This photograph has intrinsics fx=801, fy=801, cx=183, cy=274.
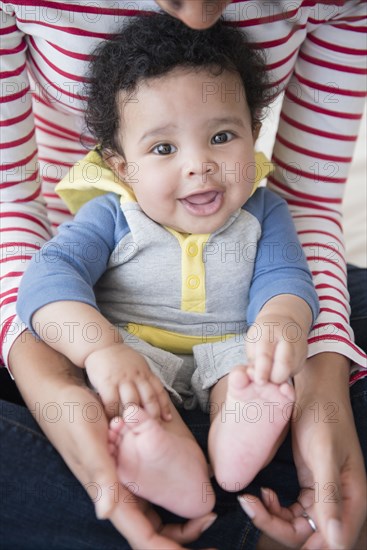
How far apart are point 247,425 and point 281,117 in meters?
0.47

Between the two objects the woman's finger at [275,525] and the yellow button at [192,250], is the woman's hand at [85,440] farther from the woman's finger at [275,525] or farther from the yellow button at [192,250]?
the yellow button at [192,250]

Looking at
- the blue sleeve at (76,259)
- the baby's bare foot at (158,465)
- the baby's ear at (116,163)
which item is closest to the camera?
the baby's bare foot at (158,465)

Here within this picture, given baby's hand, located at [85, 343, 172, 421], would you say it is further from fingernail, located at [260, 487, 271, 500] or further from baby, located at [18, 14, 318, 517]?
fingernail, located at [260, 487, 271, 500]

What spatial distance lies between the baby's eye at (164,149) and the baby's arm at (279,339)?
0.60 feet

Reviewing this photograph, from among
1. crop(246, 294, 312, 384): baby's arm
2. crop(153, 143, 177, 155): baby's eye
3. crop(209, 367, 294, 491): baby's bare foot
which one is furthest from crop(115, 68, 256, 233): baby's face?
crop(209, 367, 294, 491): baby's bare foot

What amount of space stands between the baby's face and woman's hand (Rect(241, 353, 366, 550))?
207mm

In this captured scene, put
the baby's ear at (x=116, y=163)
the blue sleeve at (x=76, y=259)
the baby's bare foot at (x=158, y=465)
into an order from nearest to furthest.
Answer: the baby's bare foot at (x=158, y=465) < the blue sleeve at (x=76, y=259) < the baby's ear at (x=116, y=163)

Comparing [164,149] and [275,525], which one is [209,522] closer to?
[275,525]

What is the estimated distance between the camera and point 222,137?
2.72 ft

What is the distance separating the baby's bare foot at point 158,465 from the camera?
650 millimetres

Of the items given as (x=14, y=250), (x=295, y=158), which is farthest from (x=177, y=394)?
(x=295, y=158)

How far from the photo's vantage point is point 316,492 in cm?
71

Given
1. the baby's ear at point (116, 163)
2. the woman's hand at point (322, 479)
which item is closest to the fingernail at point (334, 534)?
the woman's hand at point (322, 479)

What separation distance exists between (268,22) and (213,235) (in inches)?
9.5
